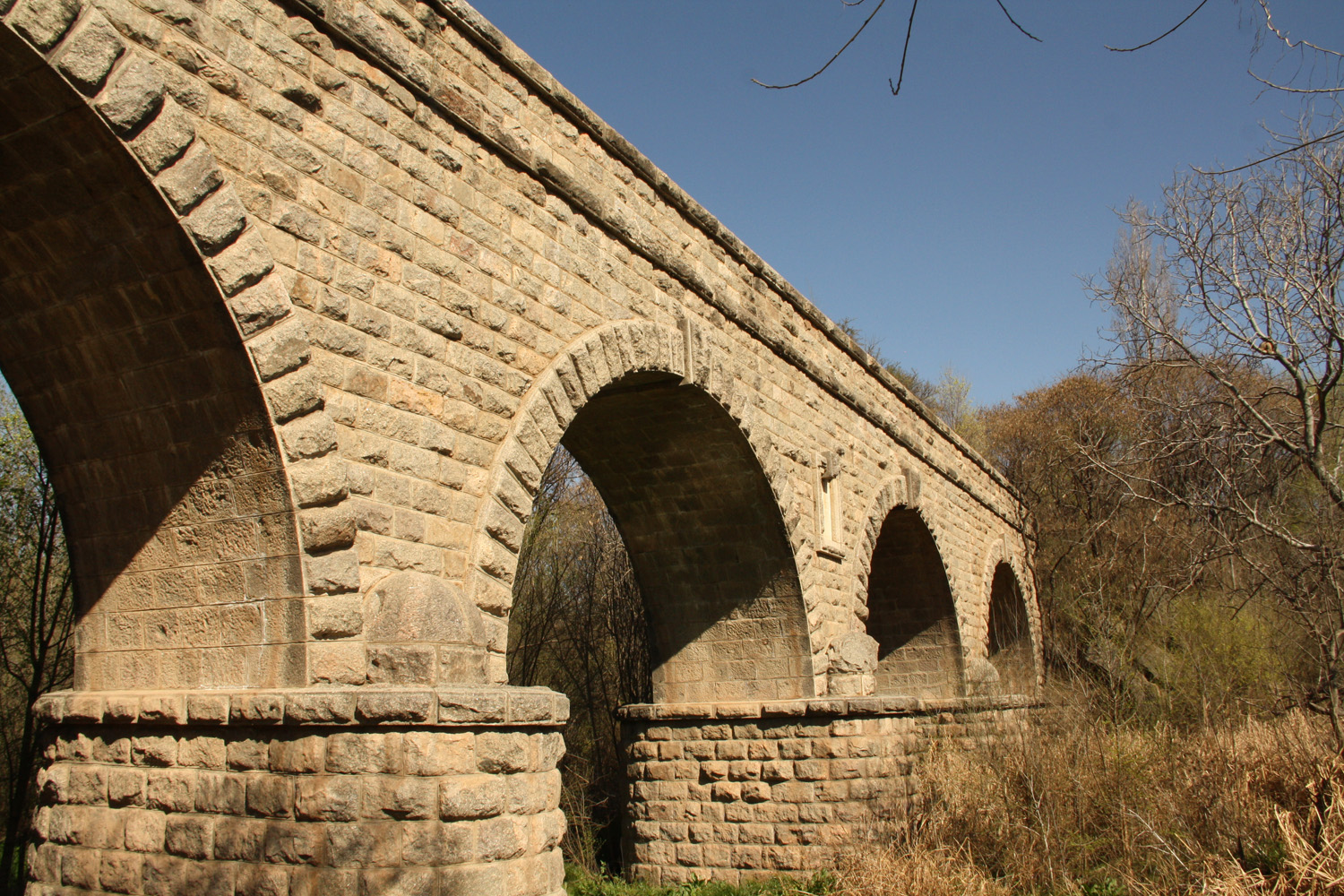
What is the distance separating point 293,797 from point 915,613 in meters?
11.8

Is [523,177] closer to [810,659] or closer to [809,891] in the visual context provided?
[810,659]

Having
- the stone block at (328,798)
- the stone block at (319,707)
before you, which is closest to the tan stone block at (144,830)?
the stone block at (328,798)

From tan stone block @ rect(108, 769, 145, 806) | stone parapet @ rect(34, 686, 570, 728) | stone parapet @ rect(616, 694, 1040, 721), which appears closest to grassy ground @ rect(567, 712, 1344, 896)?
stone parapet @ rect(616, 694, 1040, 721)

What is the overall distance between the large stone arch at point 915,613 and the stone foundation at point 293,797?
9.67 metres

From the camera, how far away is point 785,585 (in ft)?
30.0

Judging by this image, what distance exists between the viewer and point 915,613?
47.8ft

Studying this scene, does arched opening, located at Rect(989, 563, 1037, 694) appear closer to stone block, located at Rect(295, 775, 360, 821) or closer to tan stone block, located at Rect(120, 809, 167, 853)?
stone block, located at Rect(295, 775, 360, 821)

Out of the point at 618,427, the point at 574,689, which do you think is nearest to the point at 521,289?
the point at 618,427

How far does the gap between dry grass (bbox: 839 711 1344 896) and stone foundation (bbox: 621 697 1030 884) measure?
42 cm

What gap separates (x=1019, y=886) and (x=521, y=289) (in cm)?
544

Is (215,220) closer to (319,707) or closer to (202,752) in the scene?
(319,707)

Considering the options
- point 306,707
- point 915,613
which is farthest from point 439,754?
point 915,613

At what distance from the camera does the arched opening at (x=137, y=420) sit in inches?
157

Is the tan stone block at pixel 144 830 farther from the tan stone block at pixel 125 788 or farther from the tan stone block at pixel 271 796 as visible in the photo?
the tan stone block at pixel 271 796
